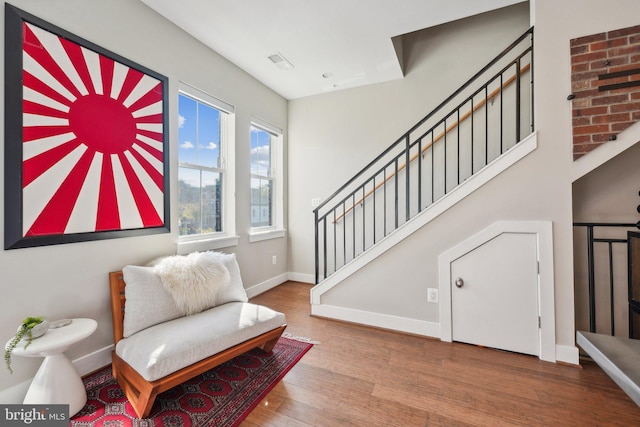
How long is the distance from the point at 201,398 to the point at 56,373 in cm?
79

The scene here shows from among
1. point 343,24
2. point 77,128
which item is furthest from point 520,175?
point 77,128

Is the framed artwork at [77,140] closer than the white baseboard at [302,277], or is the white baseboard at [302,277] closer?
the framed artwork at [77,140]

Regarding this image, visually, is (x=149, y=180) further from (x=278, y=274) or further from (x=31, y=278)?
(x=278, y=274)

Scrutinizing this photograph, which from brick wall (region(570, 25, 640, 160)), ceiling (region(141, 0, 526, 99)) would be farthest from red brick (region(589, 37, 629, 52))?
ceiling (region(141, 0, 526, 99))

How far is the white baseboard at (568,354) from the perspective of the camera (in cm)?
188

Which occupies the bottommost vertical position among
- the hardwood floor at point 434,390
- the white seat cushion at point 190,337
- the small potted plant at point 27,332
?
the hardwood floor at point 434,390

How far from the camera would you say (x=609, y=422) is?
1.38 meters

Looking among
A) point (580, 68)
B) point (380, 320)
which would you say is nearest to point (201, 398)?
point (380, 320)

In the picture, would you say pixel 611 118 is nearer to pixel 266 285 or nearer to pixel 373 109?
pixel 373 109

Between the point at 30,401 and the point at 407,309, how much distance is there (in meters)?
2.58

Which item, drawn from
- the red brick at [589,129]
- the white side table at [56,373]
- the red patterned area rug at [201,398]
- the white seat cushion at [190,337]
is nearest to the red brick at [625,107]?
the red brick at [589,129]

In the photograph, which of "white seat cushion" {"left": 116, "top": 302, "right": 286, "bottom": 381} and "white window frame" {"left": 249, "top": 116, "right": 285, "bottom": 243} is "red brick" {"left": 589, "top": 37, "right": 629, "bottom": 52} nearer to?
"white seat cushion" {"left": 116, "top": 302, "right": 286, "bottom": 381}

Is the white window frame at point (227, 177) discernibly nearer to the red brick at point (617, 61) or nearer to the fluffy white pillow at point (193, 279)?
the fluffy white pillow at point (193, 279)

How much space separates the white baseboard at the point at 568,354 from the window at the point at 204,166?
10.3 ft
